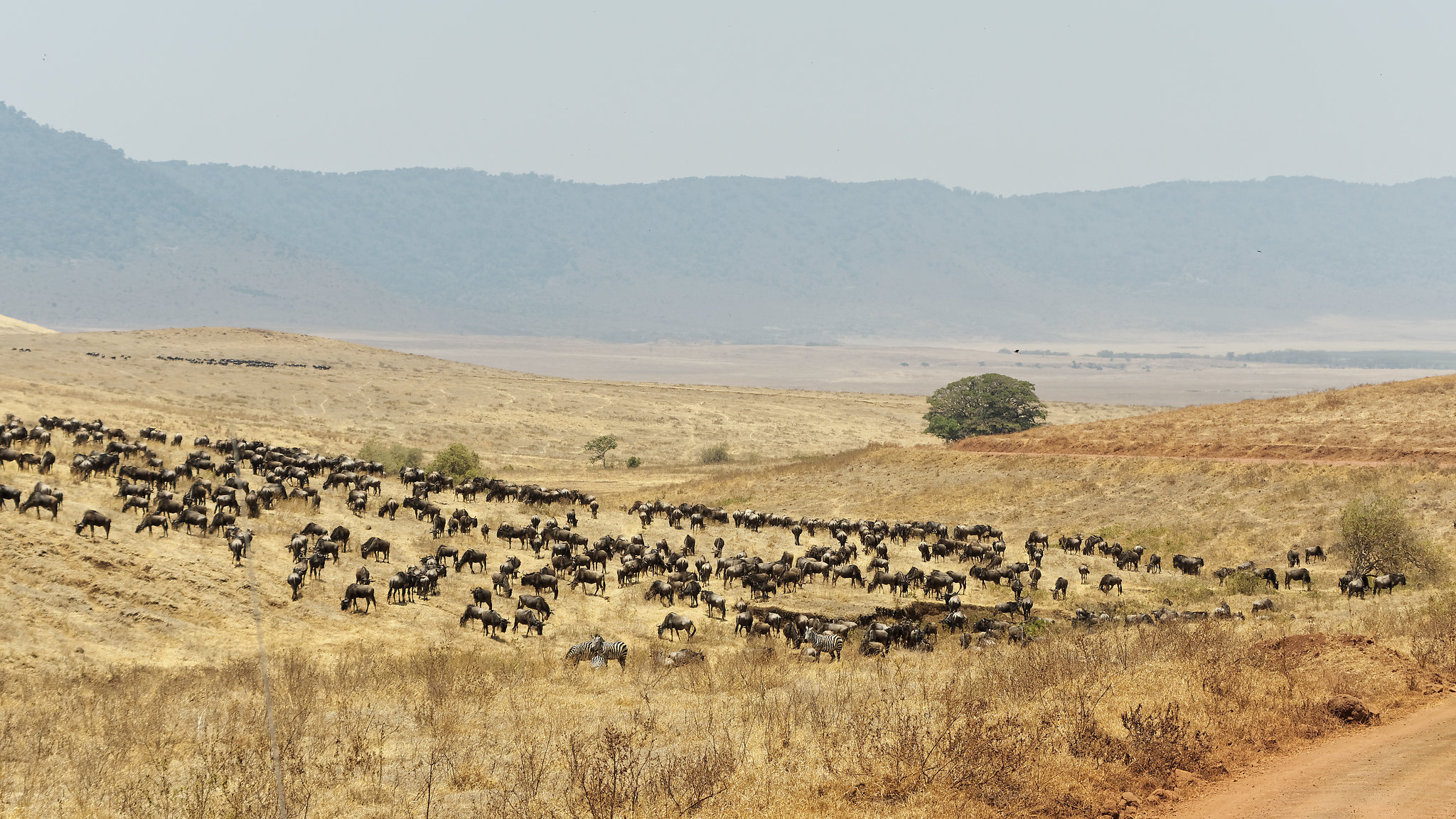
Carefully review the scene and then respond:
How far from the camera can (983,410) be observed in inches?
3108

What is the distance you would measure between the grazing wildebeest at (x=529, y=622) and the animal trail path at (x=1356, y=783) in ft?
47.4

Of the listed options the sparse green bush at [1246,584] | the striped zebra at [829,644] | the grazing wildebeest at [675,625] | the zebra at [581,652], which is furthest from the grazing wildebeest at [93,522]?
the sparse green bush at [1246,584]

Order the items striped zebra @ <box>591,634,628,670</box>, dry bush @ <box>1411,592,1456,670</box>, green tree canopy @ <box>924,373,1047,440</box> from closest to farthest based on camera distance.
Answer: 1. dry bush @ <box>1411,592,1456,670</box>
2. striped zebra @ <box>591,634,628,670</box>
3. green tree canopy @ <box>924,373,1047,440</box>

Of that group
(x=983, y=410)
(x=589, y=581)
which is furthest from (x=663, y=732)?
(x=983, y=410)

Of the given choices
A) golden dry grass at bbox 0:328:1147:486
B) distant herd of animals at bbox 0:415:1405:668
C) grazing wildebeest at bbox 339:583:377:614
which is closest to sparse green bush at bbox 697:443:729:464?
golden dry grass at bbox 0:328:1147:486

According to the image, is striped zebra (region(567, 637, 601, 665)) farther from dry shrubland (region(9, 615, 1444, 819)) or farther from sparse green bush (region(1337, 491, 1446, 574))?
sparse green bush (region(1337, 491, 1446, 574))

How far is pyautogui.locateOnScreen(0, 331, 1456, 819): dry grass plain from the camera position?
12266 mm

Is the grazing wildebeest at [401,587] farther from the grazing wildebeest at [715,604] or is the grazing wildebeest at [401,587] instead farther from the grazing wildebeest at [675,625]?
the grazing wildebeest at [715,604]

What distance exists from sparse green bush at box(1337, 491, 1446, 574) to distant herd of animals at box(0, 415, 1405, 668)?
1200 mm

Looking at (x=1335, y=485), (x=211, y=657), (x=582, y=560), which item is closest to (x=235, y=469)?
(x=582, y=560)

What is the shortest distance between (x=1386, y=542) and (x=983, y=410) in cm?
4864

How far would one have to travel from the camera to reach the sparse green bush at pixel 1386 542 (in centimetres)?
2977

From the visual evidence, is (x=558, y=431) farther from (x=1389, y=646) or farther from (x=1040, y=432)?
(x=1389, y=646)

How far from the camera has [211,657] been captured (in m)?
19.7
